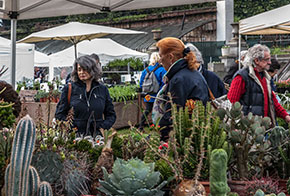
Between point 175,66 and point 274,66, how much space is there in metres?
3.60

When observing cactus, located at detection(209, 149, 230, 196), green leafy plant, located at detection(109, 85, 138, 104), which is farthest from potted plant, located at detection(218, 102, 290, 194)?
green leafy plant, located at detection(109, 85, 138, 104)

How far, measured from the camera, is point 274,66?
673 cm

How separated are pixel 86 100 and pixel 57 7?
156cm

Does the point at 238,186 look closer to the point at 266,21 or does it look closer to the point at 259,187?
the point at 259,187

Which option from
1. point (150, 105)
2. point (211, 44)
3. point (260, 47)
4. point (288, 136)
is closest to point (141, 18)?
point (211, 44)

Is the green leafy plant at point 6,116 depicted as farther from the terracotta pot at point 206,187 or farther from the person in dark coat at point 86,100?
the person in dark coat at point 86,100

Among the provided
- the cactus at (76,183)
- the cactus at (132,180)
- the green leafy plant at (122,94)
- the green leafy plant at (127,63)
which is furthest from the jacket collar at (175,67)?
the green leafy plant at (127,63)

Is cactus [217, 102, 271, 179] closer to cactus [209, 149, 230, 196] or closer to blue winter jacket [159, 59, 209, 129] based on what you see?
cactus [209, 149, 230, 196]

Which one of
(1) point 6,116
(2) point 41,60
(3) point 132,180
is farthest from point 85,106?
(2) point 41,60

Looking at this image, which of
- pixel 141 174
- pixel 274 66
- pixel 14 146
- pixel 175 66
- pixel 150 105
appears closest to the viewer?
pixel 14 146

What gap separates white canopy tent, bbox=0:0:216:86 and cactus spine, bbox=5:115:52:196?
3.72 m

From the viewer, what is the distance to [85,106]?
14.4 ft

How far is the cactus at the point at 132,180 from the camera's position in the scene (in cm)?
150

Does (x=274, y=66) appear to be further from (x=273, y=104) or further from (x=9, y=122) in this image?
(x=9, y=122)
